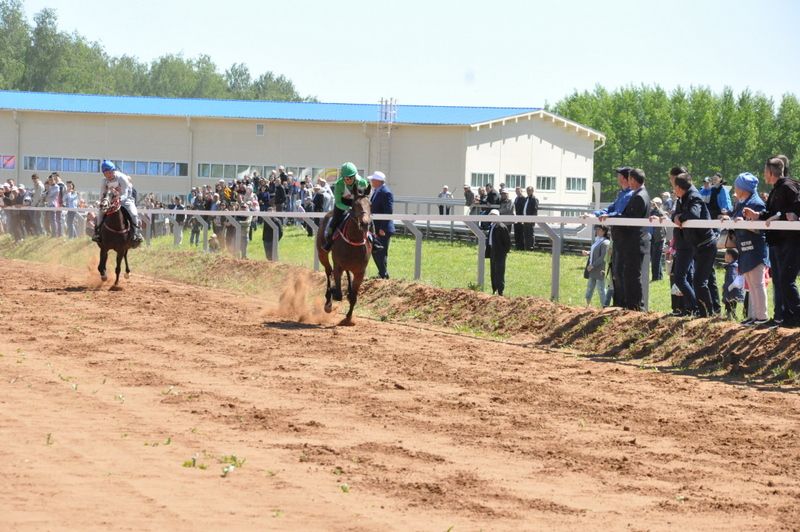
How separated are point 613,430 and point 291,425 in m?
2.45

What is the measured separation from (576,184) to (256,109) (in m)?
16.9

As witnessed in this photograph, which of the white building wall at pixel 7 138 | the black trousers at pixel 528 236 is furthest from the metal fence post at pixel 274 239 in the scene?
the white building wall at pixel 7 138

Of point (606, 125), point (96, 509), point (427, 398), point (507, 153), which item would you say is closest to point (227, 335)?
point (427, 398)

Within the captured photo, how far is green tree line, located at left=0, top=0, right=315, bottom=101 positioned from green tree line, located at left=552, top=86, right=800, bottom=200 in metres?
58.6

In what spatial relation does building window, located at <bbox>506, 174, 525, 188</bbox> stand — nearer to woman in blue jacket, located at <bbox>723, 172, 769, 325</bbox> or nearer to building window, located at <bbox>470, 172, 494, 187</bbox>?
building window, located at <bbox>470, 172, 494, 187</bbox>

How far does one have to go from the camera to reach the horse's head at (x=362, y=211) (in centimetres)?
1667

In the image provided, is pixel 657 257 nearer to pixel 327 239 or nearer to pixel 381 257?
pixel 381 257

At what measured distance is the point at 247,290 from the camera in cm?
2270

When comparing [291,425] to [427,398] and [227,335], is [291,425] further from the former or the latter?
[227,335]

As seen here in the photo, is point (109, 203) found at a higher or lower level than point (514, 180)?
lower

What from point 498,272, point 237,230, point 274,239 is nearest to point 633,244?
point 498,272

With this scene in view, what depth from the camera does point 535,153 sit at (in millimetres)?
63406

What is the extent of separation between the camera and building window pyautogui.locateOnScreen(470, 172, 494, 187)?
58781 mm

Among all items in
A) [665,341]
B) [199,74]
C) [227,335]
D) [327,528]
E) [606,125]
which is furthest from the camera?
[199,74]
